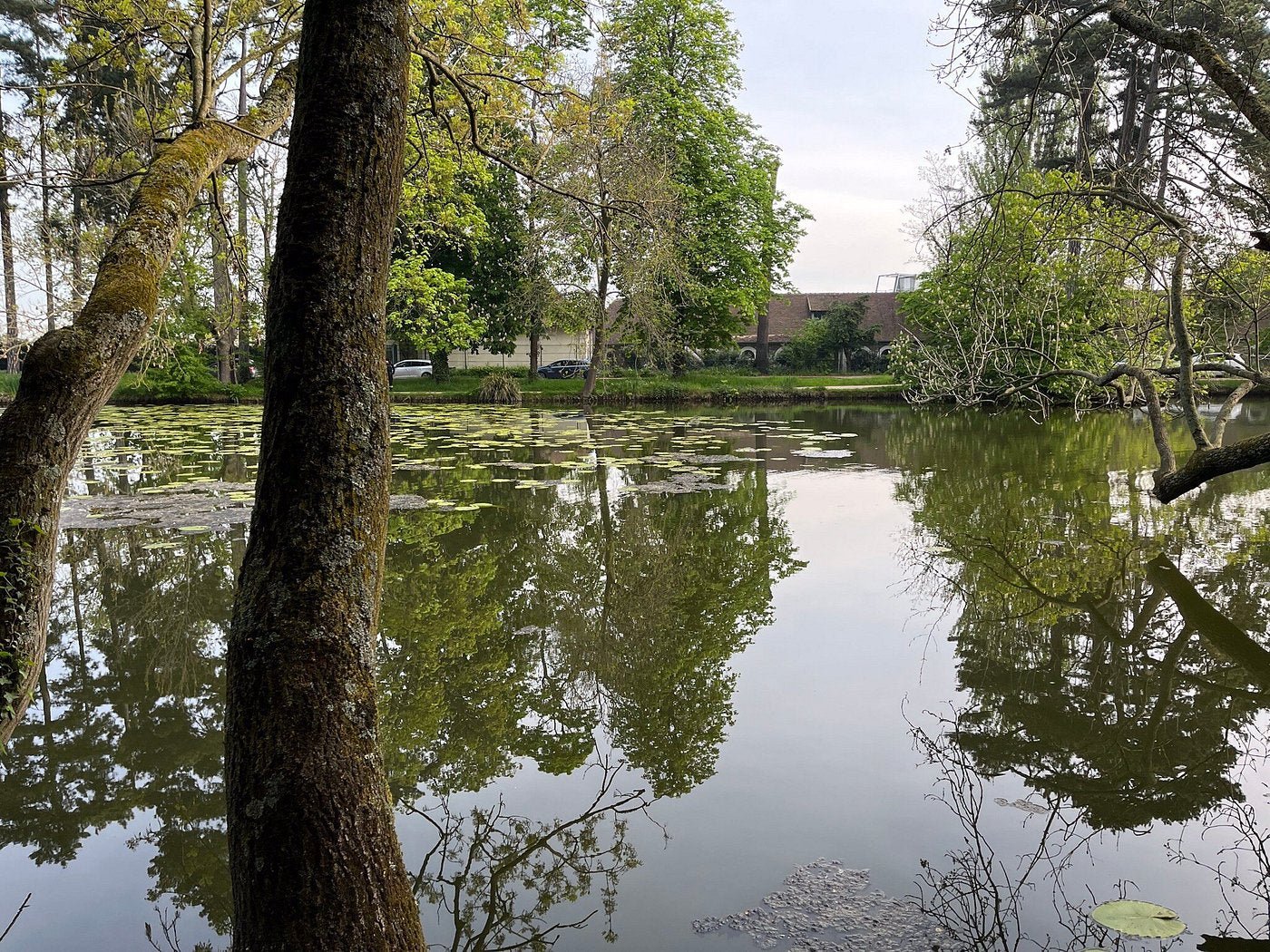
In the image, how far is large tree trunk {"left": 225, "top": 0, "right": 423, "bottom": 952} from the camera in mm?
1685

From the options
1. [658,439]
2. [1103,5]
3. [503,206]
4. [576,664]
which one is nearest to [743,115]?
[503,206]

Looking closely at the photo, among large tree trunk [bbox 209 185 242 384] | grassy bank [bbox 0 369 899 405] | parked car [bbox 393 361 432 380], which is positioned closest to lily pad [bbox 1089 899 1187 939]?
large tree trunk [bbox 209 185 242 384]

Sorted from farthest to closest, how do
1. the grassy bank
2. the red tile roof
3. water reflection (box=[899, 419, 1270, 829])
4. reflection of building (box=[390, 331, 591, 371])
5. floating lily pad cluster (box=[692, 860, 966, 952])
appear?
the red tile roof
reflection of building (box=[390, 331, 591, 371])
the grassy bank
water reflection (box=[899, 419, 1270, 829])
floating lily pad cluster (box=[692, 860, 966, 952])

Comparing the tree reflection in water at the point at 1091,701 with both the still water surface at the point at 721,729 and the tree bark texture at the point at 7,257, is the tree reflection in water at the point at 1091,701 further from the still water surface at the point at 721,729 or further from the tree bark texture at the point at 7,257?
the tree bark texture at the point at 7,257

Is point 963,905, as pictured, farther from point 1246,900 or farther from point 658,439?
point 658,439

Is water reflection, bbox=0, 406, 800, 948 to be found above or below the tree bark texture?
below

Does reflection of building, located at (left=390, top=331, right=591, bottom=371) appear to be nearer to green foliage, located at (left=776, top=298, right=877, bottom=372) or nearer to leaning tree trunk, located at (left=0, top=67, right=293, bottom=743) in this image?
green foliage, located at (left=776, top=298, right=877, bottom=372)

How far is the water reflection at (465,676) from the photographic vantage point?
3.09 m

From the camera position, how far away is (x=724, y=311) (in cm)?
3083

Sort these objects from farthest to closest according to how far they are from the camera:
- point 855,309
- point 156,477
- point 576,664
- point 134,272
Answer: point 855,309, point 156,477, point 576,664, point 134,272

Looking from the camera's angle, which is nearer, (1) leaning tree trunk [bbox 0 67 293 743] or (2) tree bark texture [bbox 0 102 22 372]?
(1) leaning tree trunk [bbox 0 67 293 743]

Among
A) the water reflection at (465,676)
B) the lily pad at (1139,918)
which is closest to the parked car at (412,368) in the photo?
the water reflection at (465,676)

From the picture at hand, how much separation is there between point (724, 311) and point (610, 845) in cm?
2886

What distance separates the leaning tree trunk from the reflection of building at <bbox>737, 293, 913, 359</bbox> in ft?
139
